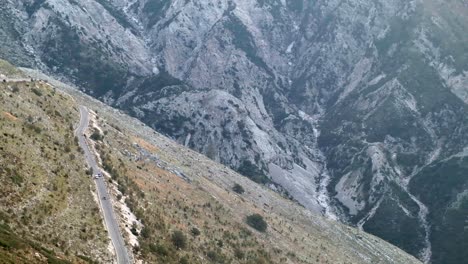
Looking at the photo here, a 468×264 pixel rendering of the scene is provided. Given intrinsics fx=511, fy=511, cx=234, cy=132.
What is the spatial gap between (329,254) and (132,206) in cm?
4845

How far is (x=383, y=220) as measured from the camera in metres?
198

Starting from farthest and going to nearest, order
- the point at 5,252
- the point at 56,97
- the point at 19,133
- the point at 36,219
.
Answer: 1. the point at 56,97
2. the point at 19,133
3. the point at 36,219
4. the point at 5,252

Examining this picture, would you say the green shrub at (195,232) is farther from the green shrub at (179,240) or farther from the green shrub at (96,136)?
the green shrub at (96,136)

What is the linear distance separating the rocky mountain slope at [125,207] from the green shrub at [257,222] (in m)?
1.13

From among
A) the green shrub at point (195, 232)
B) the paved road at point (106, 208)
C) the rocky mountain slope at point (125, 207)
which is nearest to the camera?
the rocky mountain slope at point (125, 207)

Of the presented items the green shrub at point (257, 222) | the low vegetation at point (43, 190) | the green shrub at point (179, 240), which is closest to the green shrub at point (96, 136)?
the low vegetation at point (43, 190)

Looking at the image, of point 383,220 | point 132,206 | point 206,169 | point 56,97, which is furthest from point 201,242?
point 383,220

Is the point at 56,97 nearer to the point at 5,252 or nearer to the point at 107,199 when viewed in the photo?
the point at 107,199

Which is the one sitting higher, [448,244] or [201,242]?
[448,244]

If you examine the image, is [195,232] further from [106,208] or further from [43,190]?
[43,190]

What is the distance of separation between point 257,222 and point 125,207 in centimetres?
3760

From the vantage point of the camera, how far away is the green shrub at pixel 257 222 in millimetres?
94812

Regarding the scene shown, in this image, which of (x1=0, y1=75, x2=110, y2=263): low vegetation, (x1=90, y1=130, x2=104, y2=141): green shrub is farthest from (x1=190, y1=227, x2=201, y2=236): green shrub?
(x1=90, y1=130, x2=104, y2=141): green shrub

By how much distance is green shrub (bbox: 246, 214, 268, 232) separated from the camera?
94812mm
